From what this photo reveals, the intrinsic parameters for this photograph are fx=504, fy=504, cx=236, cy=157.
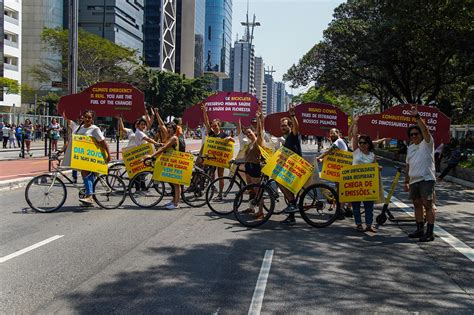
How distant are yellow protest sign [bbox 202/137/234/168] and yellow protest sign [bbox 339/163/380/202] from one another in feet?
11.0

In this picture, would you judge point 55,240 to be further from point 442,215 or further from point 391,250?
point 442,215

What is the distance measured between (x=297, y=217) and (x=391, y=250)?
2643mm

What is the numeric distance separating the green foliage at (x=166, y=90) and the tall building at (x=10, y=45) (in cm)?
1490

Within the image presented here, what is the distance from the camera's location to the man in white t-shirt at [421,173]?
764 centimetres

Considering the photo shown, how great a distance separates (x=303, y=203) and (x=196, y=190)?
8.97ft

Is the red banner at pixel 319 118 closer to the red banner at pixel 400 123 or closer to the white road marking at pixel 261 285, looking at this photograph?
the red banner at pixel 400 123

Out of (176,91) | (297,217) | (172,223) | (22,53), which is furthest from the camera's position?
(22,53)

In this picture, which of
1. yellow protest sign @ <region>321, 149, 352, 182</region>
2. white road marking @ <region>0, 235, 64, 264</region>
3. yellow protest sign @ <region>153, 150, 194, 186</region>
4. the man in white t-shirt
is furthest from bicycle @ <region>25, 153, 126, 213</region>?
the man in white t-shirt

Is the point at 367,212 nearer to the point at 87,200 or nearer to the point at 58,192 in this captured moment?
the point at 87,200

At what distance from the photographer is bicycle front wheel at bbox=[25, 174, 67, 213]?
9.02 meters

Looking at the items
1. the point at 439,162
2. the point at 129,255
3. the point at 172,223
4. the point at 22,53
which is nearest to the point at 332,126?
the point at 172,223

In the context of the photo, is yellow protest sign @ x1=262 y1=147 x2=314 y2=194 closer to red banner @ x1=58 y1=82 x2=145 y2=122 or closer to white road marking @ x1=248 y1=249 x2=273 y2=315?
white road marking @ x1=248 y1=249 x2=273 y2=315

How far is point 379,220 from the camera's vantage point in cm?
885

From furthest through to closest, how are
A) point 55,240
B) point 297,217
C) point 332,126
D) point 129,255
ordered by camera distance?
point 332,126 → point 297,217 → point 55,240 → point 129,255
